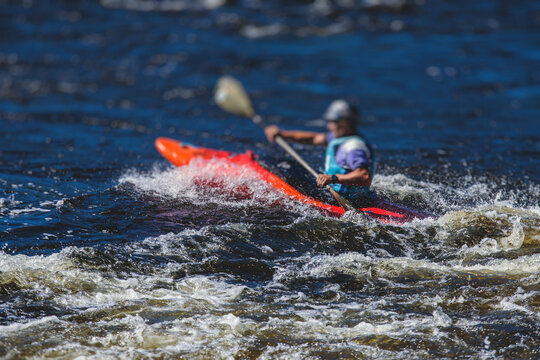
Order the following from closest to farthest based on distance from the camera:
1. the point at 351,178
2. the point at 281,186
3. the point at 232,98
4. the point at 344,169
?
the point at 351,178 < the point at 344,169 < the point at 281,186 < the point at 232,98

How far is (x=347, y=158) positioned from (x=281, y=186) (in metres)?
0.85

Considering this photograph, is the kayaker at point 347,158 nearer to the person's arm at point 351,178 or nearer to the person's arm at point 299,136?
the person's arm at point 351,178

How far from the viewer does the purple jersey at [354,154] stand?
5.86 metres

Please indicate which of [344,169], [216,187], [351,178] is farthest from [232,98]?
[351,178]

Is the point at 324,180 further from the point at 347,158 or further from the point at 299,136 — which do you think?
the point at 299,136

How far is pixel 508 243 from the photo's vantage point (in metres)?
5.61

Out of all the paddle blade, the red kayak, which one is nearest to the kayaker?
the red kayak

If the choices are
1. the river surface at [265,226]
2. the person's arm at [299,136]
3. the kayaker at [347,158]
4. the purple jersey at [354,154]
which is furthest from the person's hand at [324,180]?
the person's arm at [299,136]

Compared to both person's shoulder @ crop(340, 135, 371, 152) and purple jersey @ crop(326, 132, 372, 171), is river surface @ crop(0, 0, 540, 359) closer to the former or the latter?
purple jersey @ crop(326, 132, 372, 171)

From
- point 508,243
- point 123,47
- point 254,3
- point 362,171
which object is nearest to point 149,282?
point 362,171

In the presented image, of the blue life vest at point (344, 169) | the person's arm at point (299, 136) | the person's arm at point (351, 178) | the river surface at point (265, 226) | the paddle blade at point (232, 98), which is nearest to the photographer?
the river surface at point (265, 226)

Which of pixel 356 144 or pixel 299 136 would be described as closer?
pixel 356 144

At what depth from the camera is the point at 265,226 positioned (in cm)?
591

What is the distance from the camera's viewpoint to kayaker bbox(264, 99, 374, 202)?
584cm
